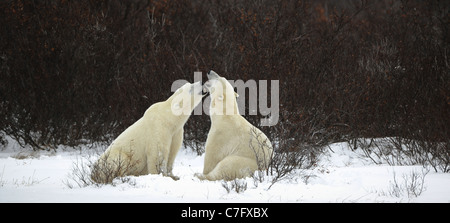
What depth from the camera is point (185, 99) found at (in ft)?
15.2

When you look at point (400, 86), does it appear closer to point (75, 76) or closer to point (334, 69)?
point (334, 69)

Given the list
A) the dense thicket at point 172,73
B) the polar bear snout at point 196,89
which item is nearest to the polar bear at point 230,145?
the polar bear snout at point 196,89

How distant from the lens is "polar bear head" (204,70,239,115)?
14.9 ft

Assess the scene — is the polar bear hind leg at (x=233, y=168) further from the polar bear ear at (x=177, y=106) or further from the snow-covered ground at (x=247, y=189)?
the polar bear ear at (x=177, y=106)

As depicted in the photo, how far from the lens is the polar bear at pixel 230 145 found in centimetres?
427

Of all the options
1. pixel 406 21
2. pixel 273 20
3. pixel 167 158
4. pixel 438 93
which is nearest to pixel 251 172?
pixel 167 158

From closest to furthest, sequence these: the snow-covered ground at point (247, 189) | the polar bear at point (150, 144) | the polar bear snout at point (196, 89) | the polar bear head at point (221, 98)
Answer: the snow-covered ground at point (247, 189) < the polar bear at point (150, 144) < the polar bear head at point (221, 98) < the polar bear snout at point (196, 89)

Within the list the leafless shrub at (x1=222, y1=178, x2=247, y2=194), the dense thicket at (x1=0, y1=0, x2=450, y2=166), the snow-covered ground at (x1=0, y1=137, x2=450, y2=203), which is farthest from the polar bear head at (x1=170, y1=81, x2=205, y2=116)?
the dense thicket at (x1=0, y1=0, x2=450, y2=166)

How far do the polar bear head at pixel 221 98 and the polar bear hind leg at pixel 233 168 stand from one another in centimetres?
48

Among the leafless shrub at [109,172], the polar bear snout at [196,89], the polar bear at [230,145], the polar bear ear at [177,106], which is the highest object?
the polar bear snout at [196,89]

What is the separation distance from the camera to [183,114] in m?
4.58

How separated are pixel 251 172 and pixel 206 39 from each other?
620 centimetres

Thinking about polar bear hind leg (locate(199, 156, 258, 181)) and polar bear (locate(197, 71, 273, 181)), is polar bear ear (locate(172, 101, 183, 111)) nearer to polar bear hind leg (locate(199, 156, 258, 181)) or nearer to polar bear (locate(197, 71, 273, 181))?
polar bear (locate(197, 71, 273, 181))

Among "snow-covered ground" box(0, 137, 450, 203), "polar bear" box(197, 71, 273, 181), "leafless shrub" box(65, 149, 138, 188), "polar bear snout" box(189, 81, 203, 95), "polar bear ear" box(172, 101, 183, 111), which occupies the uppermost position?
"polar bear snout" box(189, 81, 203, 95)
